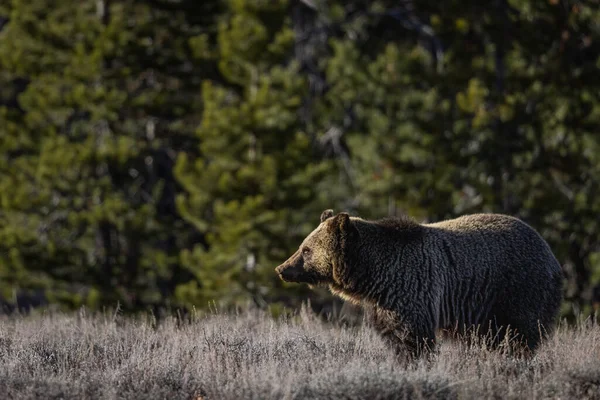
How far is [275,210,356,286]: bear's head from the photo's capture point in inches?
329

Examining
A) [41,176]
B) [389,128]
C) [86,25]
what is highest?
[86,25]

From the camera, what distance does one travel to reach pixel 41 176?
24.1m

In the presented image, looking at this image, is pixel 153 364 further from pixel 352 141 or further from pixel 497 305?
pixel 352 141

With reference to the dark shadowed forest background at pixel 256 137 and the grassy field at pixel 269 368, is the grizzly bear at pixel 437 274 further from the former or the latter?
the dark shadowed forest background at pixel 256 137

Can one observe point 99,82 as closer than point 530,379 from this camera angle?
No

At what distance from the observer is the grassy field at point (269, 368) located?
21.7 feet

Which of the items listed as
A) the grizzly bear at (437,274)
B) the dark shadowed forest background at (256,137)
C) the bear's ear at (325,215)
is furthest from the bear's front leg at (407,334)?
the dark shadowed forest background at (256,137)

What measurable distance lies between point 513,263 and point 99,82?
17.9m

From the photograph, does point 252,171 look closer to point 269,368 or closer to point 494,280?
point 494,280

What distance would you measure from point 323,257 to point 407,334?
1063mm

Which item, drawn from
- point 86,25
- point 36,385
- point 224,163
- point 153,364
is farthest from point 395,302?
point 86,25

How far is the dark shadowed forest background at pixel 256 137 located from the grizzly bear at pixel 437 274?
12.7 meters

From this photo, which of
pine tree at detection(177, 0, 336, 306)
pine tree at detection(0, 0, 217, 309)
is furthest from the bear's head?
pine tree at detection(0, 0, 217, 309)

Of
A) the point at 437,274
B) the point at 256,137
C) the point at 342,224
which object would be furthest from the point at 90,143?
the point at 437,274
